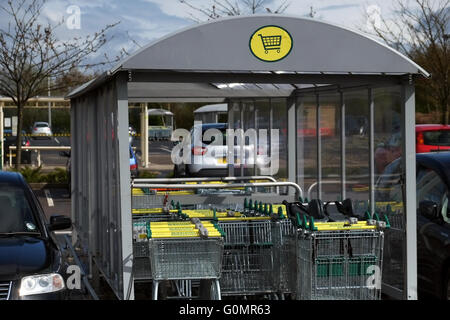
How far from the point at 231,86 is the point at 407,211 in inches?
186

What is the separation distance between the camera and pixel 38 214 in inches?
298

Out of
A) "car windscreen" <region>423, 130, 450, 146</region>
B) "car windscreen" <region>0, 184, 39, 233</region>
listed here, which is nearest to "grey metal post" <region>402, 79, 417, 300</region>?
"car windscreen" <region>0, 184, 39, 233</region>

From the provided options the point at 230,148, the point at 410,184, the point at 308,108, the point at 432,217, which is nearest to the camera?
the point at 410,184

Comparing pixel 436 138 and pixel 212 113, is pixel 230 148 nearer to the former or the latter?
pixel 212 113

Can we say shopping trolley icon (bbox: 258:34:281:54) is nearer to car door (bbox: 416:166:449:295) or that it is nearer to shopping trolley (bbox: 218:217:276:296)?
shopping trolley (bbox: 218:217:276:296)

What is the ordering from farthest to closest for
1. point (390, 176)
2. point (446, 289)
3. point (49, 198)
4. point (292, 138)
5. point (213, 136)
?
point (49, 198) < point (213, 136) < point (292, 138) < point (390, 176) < point (446, 289)

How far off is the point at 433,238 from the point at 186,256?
2478 mm

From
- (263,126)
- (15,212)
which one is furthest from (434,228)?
(263,126)

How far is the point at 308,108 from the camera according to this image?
11.0 meters

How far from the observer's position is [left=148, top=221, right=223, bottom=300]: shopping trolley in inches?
264

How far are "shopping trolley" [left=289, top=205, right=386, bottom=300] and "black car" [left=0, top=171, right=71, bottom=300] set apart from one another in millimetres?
2037

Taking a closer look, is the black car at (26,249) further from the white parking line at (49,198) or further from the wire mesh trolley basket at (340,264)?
the white parking line at (49,198)

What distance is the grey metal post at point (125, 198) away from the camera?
23.0 feet
